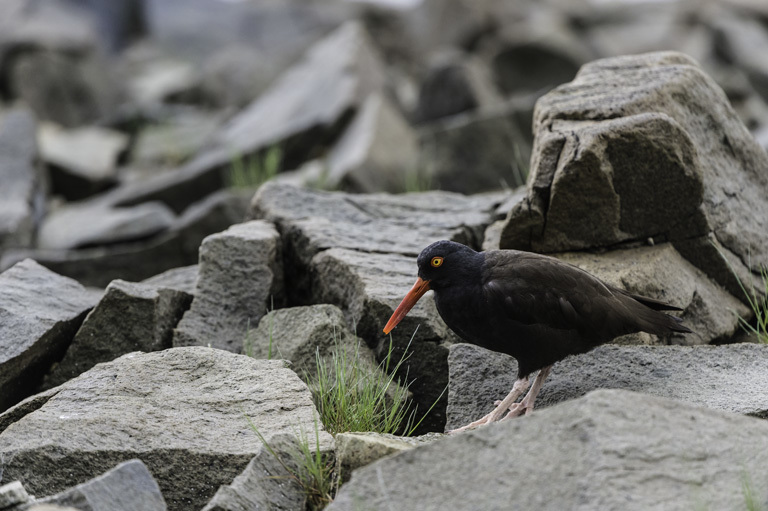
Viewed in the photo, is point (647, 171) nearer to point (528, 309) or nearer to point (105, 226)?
point (528, 309)

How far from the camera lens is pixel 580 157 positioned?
4957 millimetres

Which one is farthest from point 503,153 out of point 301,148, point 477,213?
point 477,213

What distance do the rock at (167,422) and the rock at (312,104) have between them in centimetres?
596

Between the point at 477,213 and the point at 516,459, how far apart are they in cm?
358

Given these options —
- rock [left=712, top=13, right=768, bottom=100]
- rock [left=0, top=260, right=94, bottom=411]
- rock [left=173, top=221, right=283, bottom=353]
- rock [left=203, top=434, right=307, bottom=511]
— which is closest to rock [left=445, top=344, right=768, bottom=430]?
rock [left=203, top=434, right=307, bottom=511]

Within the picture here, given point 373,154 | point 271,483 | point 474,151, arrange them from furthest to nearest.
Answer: point 474,151 < point 373,154 < point 271,483

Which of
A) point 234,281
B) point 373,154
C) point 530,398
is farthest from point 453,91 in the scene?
point 530,398

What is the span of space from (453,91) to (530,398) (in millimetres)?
10015

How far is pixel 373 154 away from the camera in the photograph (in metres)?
9.84

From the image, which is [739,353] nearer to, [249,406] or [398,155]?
[249,406]

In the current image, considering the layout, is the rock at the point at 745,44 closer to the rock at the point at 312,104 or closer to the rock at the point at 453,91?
the rock at the point at 453,91

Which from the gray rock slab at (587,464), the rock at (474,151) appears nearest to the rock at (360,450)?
the gray rock slab at (587,464)

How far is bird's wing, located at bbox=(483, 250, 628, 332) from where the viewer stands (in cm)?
443

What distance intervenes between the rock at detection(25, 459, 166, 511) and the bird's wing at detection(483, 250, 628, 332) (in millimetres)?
1950
